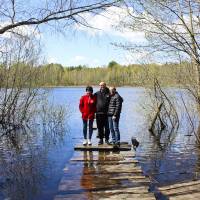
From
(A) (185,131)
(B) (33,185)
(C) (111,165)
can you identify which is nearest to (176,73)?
(A) (185,131)

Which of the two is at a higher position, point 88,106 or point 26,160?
point 88,106

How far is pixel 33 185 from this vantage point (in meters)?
11.5

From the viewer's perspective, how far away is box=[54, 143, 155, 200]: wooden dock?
9.20 metres

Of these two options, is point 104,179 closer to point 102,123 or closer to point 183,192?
point 183,192

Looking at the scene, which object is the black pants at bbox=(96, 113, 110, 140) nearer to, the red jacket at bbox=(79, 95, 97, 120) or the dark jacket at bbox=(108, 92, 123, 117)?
the red jacket at bbox=(79, 95, 97, 120)

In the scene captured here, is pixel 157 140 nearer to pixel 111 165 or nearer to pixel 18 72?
pixel 111 165

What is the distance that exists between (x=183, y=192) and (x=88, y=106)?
620 cm

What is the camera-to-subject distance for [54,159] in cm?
1562

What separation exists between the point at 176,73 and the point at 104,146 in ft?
31.1

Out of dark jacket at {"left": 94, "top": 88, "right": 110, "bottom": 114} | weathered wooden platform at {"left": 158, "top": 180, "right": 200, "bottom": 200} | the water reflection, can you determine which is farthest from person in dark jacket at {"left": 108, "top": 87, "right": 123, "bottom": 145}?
weathered wooden platform at {"left": 158, "top": 180, "right": 200, "bottom": 200}

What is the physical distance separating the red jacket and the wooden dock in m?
1.36

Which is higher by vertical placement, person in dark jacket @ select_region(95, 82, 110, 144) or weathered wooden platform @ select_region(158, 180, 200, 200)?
person in dark jacket @ select_region(95, 82, 110, 144)

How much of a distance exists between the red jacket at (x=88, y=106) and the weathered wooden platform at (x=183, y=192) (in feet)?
17.9

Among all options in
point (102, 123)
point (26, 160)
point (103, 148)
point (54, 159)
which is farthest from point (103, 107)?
point (26, 160)
